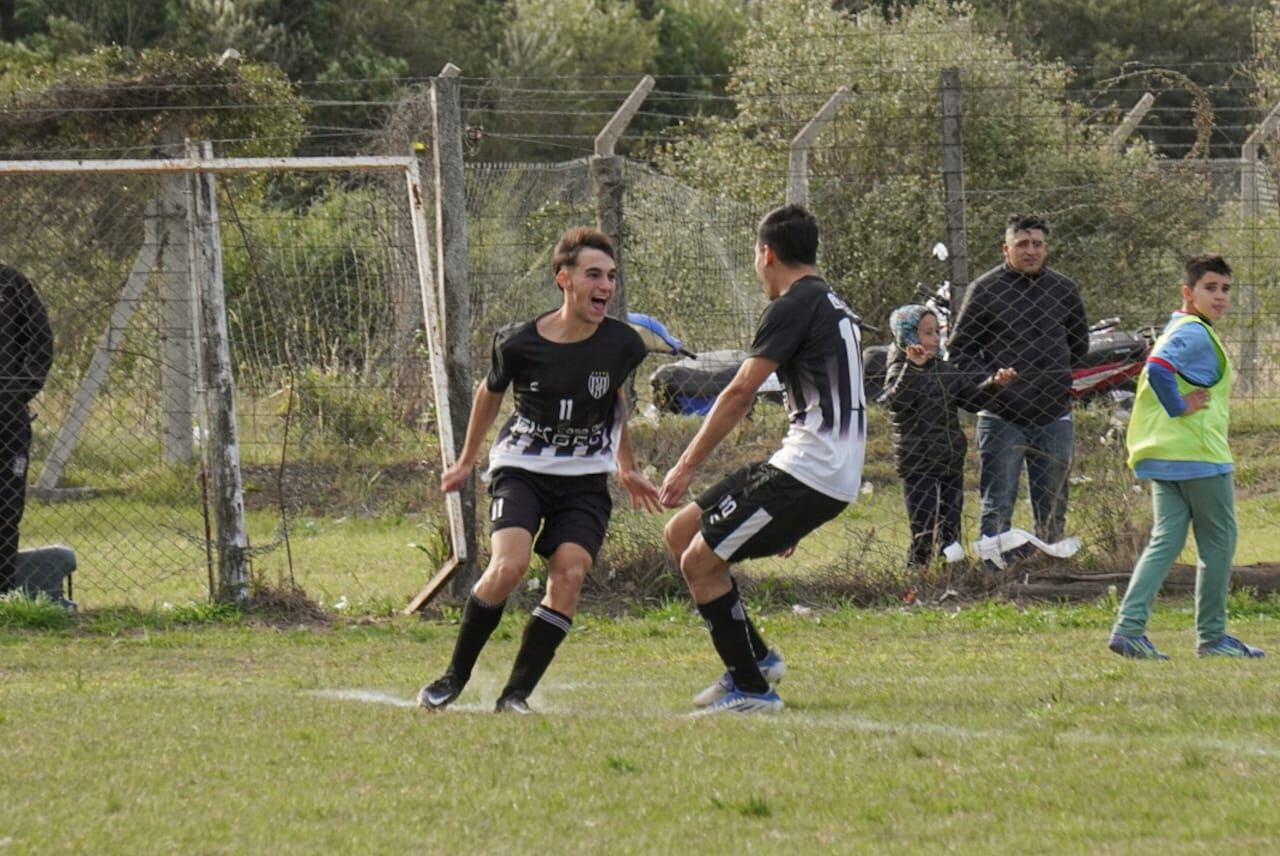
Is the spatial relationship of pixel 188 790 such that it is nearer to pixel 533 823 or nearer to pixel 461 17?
pixel 533 823

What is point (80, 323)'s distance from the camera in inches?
481

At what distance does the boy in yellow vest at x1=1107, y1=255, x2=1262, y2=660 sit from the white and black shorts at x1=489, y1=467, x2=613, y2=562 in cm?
261

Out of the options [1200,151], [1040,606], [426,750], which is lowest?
[1040,606]

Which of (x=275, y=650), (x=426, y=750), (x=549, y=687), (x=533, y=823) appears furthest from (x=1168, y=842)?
(x=275, y=650)

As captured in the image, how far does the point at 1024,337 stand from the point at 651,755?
5.78 m

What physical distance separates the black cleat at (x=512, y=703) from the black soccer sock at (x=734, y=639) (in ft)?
2.53

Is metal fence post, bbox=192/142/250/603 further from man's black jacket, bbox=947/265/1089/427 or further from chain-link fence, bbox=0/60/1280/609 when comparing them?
man's black jacket, bbox=947/265/1089/427

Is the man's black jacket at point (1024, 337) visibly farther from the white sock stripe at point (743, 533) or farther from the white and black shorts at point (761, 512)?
the white sock stripe at point (743, 533)

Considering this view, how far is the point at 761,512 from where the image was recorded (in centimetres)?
738

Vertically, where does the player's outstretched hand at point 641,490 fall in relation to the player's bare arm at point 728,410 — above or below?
below

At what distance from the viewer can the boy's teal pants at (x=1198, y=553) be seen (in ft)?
28.8

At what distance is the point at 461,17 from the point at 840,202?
3629 centimetres

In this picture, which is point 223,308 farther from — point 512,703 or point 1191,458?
point 1191,458

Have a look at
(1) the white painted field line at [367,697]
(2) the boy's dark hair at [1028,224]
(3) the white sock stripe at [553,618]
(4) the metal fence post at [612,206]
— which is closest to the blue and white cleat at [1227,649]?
(3) the white sock stripe at [553,618]
